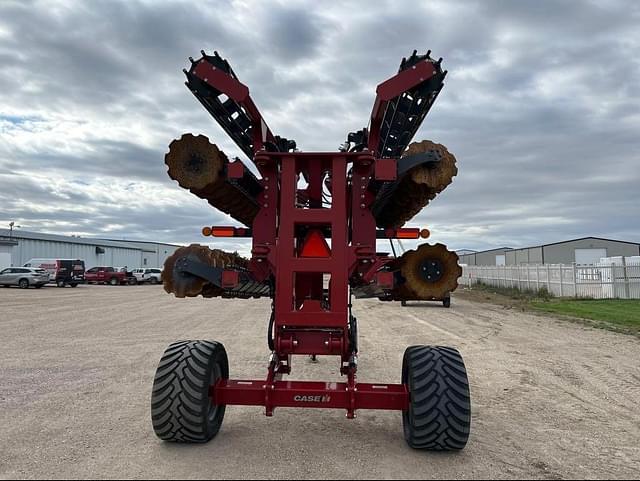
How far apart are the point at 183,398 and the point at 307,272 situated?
1.48m

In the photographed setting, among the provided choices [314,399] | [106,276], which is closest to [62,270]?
[106,276]

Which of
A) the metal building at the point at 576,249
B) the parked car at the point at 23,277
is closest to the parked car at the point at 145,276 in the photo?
the parked car at the point at 23,277

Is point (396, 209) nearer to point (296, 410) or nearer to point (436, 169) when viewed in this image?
point (436, 169)

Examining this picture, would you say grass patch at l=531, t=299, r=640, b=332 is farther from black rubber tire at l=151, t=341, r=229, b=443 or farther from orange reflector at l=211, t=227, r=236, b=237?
black rubber tire at l=151, t=341, r=229, b=443

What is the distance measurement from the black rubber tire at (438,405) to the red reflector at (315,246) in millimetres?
1253

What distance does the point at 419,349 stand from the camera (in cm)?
454

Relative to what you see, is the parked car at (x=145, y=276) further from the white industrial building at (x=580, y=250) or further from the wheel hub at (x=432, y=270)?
the wheel hub at (x=432, y=270)

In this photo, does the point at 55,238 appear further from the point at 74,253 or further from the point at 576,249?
the point at 576,249

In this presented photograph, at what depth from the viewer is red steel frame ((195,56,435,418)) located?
14.2ft

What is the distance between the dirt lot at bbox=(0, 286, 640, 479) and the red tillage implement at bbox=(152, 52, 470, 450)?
37cm

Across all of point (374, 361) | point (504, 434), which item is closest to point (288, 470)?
point (504, 434)

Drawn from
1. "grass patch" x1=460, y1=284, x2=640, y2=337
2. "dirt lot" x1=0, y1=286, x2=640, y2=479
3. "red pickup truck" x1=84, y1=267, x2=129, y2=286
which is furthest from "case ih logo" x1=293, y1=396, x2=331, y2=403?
"red pickup truck" x1=84, y1=267, x2=129, y2=286

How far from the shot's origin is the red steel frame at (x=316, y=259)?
4324 mm

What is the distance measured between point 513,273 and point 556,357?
938 inches
